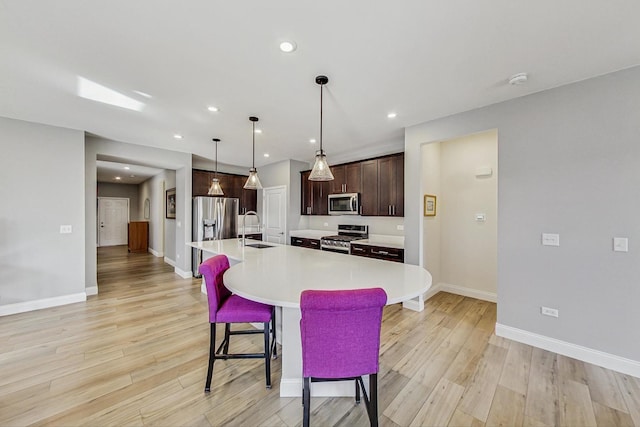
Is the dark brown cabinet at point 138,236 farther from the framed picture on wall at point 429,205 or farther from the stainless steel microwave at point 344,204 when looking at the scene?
the framed picture on wall at point 429,205

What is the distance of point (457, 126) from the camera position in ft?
10.3

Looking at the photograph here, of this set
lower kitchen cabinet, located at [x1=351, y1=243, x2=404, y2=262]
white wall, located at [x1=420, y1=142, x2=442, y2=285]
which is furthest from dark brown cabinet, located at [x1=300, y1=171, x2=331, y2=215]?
white wall, located at [x1=420, y1=142, x2=442, y2=285]

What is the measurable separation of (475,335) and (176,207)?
6.04 metres

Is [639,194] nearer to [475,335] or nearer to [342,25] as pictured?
[475,335]

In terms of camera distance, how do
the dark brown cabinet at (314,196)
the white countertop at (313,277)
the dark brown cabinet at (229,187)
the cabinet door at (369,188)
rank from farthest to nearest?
1. the dark brown cabinet at (229,187)
2. the dark brown cabinet at (314,196)
3. the cabinet door at (369,188)
4. the white countertop at (313,277)

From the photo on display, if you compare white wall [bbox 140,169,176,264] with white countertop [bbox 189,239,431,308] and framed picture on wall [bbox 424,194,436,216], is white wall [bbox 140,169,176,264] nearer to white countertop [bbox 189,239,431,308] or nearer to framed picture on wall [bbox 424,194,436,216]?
white countertop [bbox 189,239,431,308]

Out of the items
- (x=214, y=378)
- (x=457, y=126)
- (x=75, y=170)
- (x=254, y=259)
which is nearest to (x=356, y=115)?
(x=457, y=126)

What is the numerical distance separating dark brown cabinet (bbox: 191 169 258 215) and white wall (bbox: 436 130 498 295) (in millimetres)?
4462

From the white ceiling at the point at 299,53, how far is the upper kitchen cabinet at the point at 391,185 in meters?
1.02

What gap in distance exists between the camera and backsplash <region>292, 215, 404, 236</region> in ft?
15.2

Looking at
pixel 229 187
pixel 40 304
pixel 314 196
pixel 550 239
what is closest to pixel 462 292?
pixel 550 239

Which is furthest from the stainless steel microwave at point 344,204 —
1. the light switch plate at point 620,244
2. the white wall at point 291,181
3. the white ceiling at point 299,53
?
the light switch plate at point 620,244

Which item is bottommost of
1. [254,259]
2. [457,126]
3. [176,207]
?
[254,259]

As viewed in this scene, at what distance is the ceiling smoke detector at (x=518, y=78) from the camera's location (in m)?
2.25
